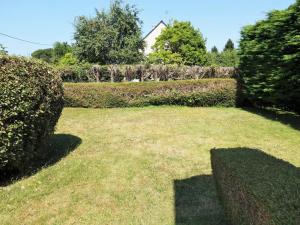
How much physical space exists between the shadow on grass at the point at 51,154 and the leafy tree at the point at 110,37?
22.8 m

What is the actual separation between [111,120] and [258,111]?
653 cm

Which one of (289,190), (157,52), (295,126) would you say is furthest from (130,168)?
(157,52)

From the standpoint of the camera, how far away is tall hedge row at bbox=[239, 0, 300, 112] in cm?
1177

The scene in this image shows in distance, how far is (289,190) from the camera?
353 centimetres

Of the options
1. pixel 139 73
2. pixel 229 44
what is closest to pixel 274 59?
pixel 139 73

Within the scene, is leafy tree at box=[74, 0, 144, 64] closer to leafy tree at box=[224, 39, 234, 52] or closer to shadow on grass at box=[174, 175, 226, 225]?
shadow on grass at box=[174, 175, 226, 225]

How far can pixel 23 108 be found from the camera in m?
6.88

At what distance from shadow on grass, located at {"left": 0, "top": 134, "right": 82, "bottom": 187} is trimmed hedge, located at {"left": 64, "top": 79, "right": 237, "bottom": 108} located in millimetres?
6201

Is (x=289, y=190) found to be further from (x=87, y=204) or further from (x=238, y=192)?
(x=87, y=204)

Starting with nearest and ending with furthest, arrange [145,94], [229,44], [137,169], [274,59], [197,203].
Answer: [197,203]
[137,169]
[274,59]
[145,94]
[229,44]

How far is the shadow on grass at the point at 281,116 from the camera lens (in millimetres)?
12680

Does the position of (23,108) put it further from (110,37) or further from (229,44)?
(229,44)

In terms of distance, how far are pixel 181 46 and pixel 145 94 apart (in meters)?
23.3

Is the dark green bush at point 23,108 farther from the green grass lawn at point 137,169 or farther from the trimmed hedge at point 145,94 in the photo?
the trimmed hedge at point 145,94
